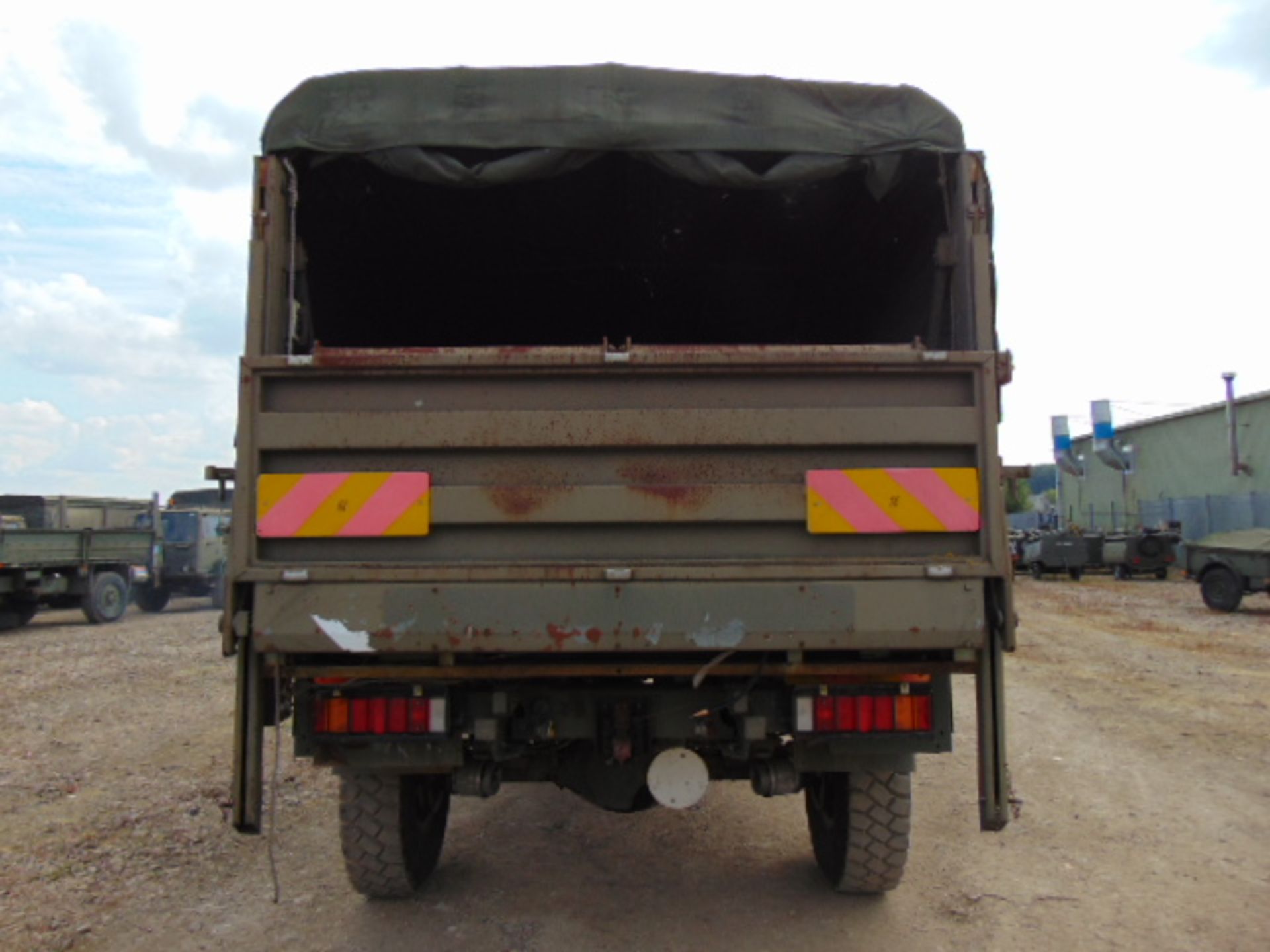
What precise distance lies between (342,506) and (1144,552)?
81.8 ft

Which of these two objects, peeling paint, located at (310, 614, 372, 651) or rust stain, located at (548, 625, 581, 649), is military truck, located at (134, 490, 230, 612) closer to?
peeling paint, located at (310, 614, 372, 651)

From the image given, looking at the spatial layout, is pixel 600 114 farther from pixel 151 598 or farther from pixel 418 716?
pixel 151 598

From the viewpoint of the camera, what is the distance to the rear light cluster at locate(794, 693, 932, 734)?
3.38 metres

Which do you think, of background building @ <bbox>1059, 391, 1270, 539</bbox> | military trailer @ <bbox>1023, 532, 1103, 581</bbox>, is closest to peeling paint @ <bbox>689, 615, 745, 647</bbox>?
military trailer @ <bbox>1023, 532, 1103, 581</bbox>

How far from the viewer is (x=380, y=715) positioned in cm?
337

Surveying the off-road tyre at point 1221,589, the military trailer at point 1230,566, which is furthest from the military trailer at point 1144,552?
the off-road tyre at point 1221,589

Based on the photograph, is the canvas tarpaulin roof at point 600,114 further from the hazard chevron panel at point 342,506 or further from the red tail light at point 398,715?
the red tail light at point 398,715

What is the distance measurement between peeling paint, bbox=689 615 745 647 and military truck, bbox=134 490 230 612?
1790 cm

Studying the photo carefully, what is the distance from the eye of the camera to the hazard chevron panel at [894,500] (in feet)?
10.3

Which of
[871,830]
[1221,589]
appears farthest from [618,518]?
[1221,589]

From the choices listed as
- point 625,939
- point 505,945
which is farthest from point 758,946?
point 505,945

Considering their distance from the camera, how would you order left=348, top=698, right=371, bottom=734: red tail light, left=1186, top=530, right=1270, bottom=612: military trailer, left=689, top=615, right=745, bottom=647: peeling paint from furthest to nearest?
left=1186, top=530, right=1270, bottom=612: military trailer, left=348, top=698, right=371, bottom=734: red tail light, left=689, top=615, right=745, bottom=647: peeling paint

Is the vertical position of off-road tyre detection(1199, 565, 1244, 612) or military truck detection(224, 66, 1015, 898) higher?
military truck detection(224, 66, 1015, 898)

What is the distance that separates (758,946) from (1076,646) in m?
10.1
